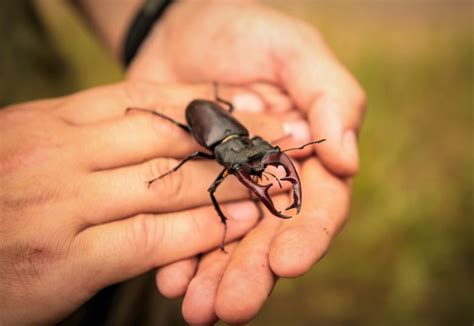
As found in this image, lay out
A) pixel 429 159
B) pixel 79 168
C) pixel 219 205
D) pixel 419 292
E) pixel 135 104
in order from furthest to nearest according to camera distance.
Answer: pixel 429 159
pixel 419 292
pixel 135 104
pixel 219 205
pixel 79 168

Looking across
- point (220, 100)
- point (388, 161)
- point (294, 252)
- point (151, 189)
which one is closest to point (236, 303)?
point (294, 252)

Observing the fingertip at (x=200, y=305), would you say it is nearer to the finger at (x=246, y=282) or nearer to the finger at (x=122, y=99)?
the finger at (x=246, y=282)

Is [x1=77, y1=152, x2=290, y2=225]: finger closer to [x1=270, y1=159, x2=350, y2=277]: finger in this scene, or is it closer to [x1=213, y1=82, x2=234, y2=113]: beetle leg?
[x1=270, y1=159, x2=350, y2=277]: finger

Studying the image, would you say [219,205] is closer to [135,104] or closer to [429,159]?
[135,104]

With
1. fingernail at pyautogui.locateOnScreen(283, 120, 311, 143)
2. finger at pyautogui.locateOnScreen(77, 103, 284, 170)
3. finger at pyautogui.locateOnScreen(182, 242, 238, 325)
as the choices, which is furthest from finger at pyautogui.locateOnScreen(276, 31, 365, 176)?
finger at pyautogui.locateOnScreen(182, 242, 238, 325)

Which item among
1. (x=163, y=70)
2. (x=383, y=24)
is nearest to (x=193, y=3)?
(x=163, y=70)

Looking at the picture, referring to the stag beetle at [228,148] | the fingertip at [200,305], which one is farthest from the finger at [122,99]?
the fingertip at [200,305]

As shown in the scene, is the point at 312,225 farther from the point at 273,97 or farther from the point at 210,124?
the point at 273,97
